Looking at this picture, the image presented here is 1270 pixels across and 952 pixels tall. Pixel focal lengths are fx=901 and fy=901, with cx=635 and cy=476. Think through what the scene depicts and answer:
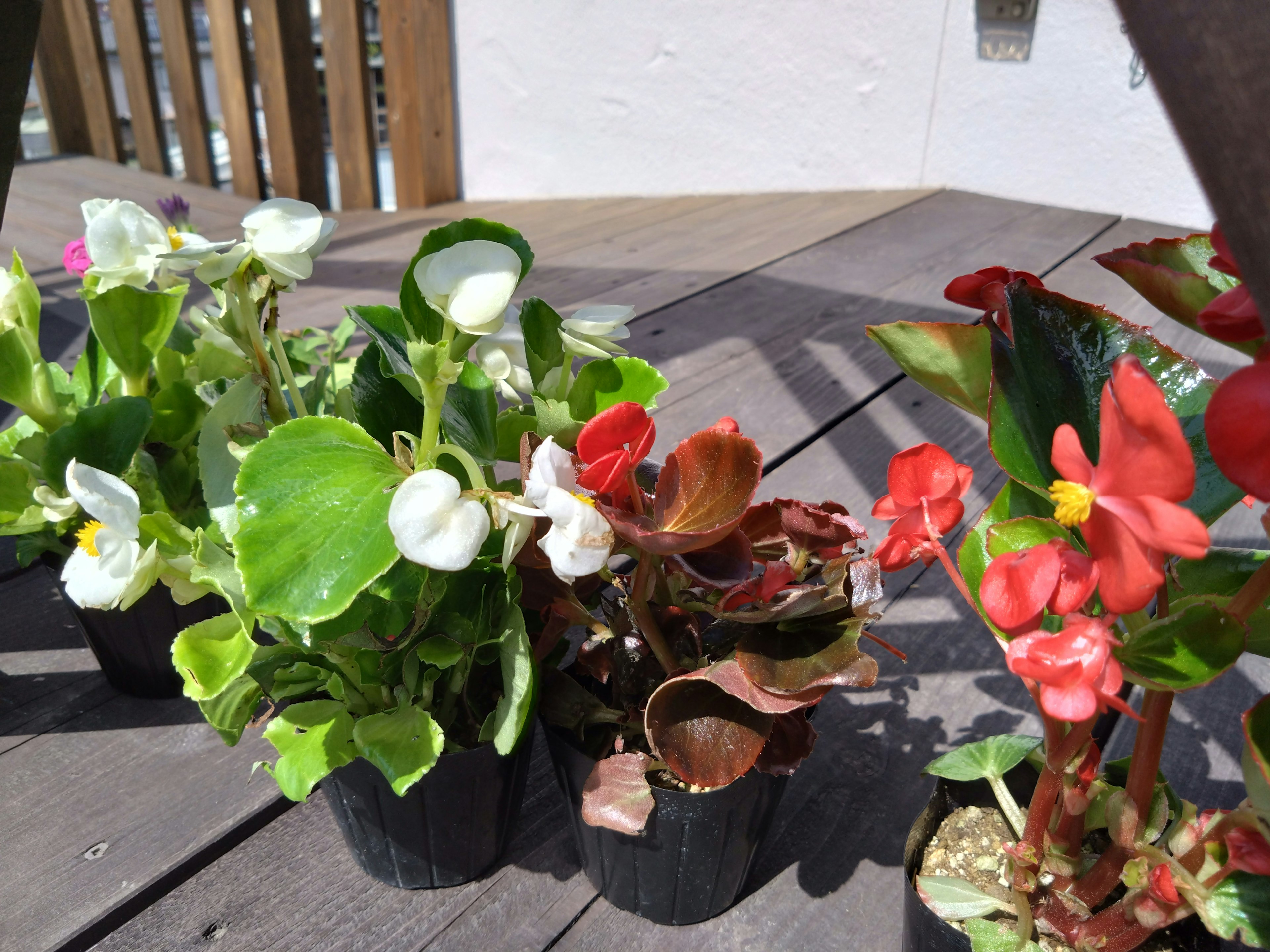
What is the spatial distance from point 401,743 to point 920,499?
31 centimetres

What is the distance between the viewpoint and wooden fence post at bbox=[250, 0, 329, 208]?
233 cm

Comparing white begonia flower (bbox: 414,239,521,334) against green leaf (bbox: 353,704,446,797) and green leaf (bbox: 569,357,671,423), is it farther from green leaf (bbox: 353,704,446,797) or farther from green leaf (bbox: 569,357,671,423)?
green leaf (bbox: 353,704,446,797)

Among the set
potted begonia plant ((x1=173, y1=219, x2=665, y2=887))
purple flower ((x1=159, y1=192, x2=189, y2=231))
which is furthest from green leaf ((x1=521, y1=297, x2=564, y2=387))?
purple flower ((x1=159, y1=192, x2=189, y2=231))

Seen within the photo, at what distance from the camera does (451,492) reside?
41cm

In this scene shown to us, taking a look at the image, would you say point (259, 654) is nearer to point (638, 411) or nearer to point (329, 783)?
point (329, 783)

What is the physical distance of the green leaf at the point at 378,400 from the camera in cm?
54

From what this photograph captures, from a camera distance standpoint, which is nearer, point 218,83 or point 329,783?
point 329,783

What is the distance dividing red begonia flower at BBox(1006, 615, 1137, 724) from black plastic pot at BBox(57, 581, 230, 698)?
66 centimetres

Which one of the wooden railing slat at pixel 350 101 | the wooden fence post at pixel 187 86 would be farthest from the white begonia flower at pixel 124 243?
the wooden fence post at pixel 187 86

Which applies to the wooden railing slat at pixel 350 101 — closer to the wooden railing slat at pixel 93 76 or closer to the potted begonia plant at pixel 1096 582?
the wooden railing slat at pixel 93 76

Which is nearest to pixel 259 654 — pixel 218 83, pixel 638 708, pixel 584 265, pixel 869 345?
pixel 638 708

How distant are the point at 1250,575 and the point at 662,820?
345mm

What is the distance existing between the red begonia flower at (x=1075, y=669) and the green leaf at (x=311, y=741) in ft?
1.24

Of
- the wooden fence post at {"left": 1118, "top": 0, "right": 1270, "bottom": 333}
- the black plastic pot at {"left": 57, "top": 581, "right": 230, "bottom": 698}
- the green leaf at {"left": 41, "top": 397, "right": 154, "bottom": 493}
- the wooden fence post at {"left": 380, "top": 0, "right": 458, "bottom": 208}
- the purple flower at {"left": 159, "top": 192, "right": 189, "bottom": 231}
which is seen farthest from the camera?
the wooden fence post at {"left": 380, "top": 0, "right": 458, "bottom": 208}
